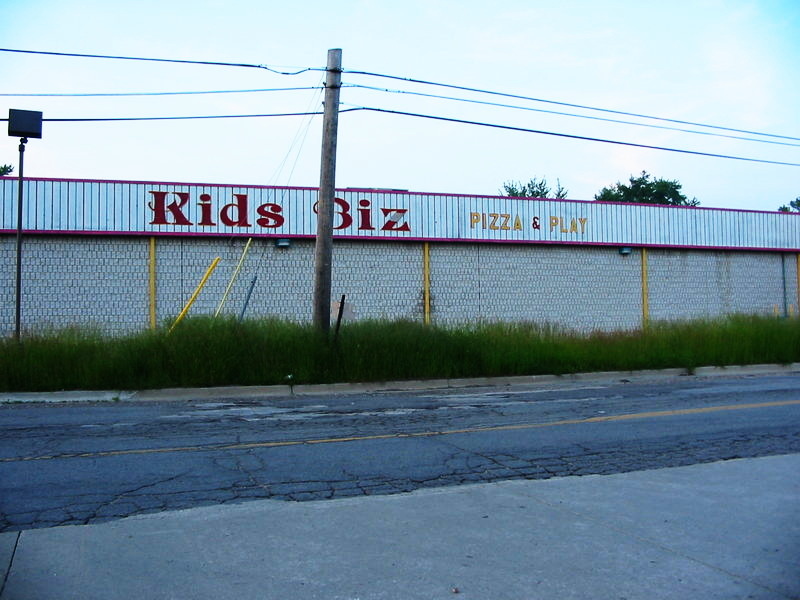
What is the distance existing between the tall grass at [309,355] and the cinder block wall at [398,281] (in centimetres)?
409

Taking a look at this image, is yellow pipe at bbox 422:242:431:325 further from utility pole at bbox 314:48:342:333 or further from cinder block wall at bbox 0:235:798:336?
utility pole at bbox 314:48:342:333

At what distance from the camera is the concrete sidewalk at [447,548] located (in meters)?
4.77

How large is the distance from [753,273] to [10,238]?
2684cm

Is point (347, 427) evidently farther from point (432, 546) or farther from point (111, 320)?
point (111, 320)

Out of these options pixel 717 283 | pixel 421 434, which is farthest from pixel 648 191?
pixel 421 434

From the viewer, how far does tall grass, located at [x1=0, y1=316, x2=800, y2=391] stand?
14945 millimetres

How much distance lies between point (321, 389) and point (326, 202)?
4.17 m

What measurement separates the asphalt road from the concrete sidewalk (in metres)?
0.62

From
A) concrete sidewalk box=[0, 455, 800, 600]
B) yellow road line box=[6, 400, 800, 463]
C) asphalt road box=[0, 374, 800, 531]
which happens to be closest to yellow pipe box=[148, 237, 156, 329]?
asphalt road box=[0, 374, 800, 531]

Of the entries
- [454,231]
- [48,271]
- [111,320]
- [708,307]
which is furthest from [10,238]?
[708,307]

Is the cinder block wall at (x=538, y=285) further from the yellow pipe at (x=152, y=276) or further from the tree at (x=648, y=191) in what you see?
the tree at (x=648, y=191)

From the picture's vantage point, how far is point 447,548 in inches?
215

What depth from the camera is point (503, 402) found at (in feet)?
43.8

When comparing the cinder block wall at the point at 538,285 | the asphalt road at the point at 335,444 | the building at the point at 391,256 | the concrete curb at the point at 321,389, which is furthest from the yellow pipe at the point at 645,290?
the asphalt road at the point at 335,444
